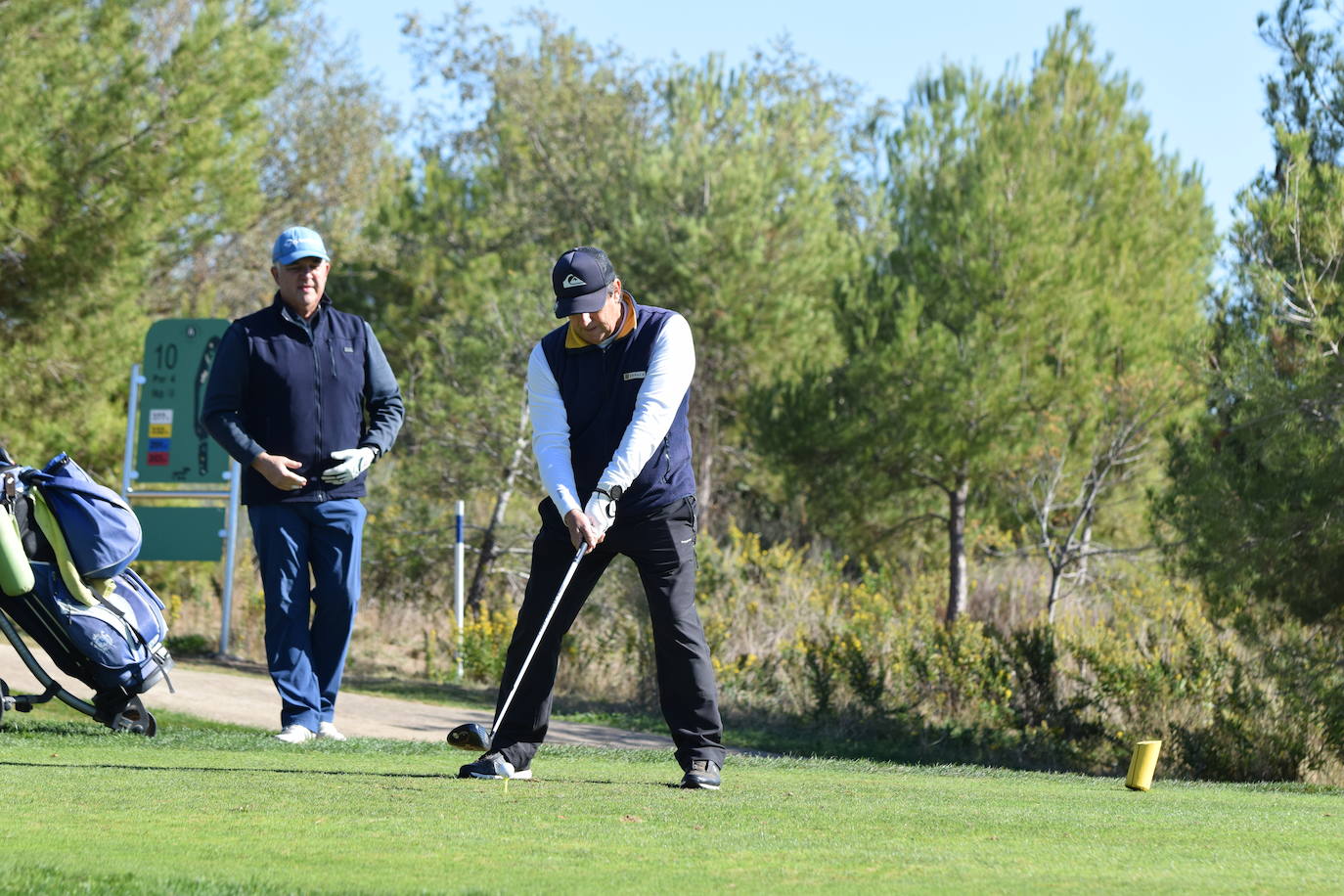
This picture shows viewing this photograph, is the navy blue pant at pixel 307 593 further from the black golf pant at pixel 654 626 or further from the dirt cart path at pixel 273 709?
the black golf pant at pixel 654 626

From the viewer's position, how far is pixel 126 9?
708 inches

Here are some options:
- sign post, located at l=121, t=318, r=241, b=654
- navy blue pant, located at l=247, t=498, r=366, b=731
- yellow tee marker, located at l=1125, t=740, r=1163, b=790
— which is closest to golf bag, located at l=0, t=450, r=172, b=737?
navy blue pant, located at l=247, t=498, r=366, b=731

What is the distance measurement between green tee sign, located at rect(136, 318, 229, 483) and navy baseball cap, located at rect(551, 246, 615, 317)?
954 cm

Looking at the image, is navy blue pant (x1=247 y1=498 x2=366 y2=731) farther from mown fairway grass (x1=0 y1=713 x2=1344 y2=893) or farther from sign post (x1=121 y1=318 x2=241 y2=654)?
sign post (x1=121 y1=318 x2=241 y2=654)

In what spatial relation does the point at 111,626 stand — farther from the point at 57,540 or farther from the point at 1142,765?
the point at 1142,765

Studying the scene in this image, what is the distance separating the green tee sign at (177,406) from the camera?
47.7 feet

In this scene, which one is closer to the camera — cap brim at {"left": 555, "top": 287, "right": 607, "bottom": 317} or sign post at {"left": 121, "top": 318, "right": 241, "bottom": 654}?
cap brim at {"left": 555, "top": 287, "right": 607, "bottom": 317}

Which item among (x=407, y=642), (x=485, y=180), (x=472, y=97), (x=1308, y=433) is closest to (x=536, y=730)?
(x=1308, y=433)

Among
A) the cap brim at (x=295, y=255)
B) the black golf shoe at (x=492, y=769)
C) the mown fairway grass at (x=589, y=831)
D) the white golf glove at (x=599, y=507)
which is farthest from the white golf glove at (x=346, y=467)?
the white golf glove at (x=599, y=507)

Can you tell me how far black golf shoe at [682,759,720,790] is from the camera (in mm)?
5621

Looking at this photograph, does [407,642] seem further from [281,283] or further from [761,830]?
[761,830]

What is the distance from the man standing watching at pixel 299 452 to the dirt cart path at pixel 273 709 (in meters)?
1.32

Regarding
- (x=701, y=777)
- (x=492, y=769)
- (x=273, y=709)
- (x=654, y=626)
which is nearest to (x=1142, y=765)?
(x=701, y=777)

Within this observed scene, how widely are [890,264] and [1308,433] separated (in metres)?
13.3
